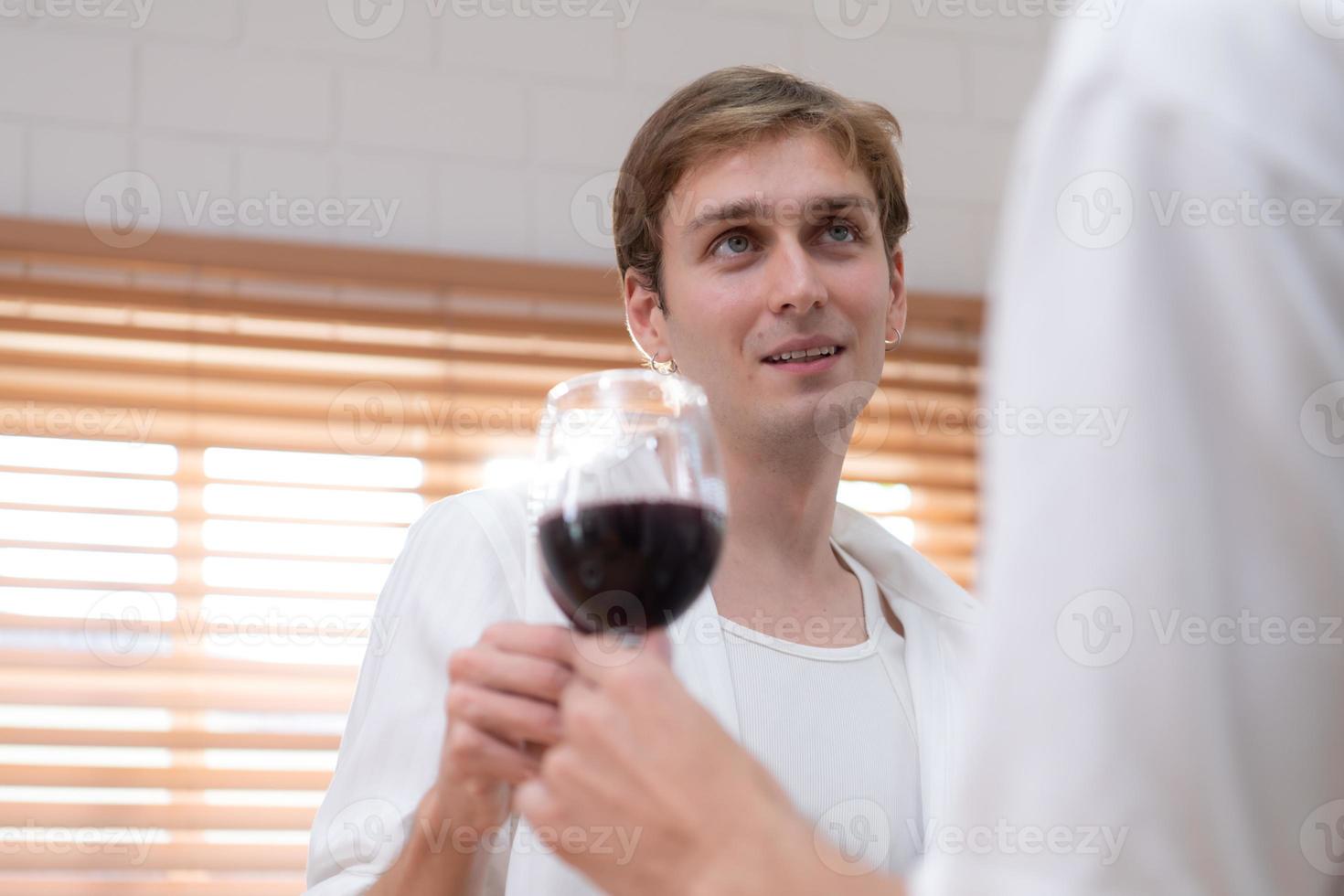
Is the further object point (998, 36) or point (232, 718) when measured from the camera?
point (998, 36)

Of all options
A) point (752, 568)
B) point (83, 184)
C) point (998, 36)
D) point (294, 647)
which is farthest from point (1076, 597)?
point (998, 36)

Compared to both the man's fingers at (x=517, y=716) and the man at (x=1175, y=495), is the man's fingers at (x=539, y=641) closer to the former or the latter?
the man's fingers at (x=517, y=716)

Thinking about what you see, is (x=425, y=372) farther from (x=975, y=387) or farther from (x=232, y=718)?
(x=975, y=387)

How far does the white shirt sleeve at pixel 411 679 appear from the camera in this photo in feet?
4.03

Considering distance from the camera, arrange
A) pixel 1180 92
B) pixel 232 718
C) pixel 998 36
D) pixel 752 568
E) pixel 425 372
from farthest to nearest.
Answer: pixel 998 36, pixel 425 372, pixel 232 718, pixel 752 568, pixel 1180 92

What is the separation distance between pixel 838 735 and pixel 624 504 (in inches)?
29.2

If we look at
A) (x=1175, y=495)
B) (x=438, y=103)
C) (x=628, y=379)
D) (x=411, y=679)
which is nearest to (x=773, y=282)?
(x=411, y=679)

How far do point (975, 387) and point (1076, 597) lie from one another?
2731 mm

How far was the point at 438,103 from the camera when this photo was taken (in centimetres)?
289

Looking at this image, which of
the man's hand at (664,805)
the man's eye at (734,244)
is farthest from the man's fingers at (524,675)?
the man's eye at (734,244)

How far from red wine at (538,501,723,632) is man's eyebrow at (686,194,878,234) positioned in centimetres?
87

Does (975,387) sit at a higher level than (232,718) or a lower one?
higher

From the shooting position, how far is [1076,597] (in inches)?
17.8

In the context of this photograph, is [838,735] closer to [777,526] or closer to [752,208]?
[777,526]
